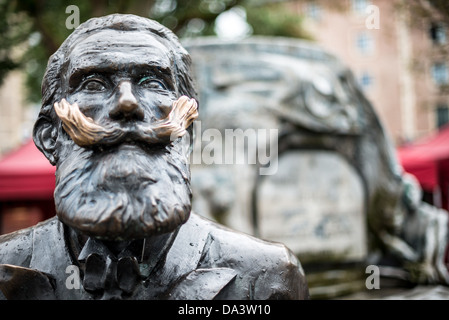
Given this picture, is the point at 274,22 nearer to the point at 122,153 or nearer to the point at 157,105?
the point at 157,105

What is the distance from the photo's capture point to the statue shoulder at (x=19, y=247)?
1441 mm

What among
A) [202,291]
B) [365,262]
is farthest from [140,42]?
[365,262]

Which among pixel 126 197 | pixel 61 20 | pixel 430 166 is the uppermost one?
pixel 61 20

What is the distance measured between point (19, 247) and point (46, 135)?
0.34 metres

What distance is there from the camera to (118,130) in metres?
1.19

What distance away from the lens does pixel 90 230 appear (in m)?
1.12

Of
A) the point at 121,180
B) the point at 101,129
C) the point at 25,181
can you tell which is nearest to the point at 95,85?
the point at 101,129

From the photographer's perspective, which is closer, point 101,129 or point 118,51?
point 101,129

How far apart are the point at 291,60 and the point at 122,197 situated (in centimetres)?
468

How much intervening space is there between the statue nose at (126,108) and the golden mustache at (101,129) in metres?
0.03

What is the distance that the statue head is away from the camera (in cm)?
114

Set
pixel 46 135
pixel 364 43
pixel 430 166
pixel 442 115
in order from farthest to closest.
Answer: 1. pixel 364 43
2. pixel 442 115
3. pixel 430 166
4. pixel 46 135

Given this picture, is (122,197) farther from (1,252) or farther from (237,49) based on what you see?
(237,49)

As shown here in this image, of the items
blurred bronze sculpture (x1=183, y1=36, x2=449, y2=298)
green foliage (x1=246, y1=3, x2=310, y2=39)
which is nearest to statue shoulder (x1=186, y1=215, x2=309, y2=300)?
blurred bronze sculpture (x1=183, y1=36, x2=449, y2=298)
